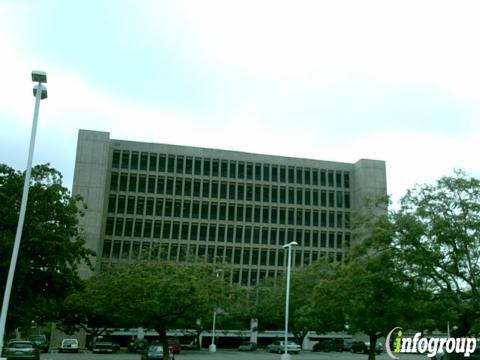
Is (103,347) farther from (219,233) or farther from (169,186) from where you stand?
(169,186)

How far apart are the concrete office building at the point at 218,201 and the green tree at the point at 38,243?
5257cm

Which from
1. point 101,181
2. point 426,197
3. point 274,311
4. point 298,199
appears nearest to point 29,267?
point 426,197

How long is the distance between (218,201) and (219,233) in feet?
17.2

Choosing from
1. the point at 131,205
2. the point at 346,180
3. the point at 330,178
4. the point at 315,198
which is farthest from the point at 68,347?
the point at 346,180

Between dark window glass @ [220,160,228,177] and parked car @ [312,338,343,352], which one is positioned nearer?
parked car @ [312,338,343,352]

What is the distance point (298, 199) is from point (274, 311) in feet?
104

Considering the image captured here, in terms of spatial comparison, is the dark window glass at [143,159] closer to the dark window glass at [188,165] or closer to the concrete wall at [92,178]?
the concrete wall at [92,178]

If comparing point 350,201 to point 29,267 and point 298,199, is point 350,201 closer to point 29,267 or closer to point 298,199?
point 298,199

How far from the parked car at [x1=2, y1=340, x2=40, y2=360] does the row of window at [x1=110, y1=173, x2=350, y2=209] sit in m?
53.2

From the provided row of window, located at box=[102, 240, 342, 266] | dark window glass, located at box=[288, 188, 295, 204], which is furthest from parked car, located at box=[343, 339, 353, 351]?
dark window glass, located at box=[288, 188, 295, 204]

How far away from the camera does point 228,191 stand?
95.3m

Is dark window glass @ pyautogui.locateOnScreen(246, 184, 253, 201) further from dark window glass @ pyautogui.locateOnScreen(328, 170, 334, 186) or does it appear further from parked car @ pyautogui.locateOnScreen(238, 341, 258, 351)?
parked car @ pyautogui.locateOnScreen(238, 341, 258, 351)

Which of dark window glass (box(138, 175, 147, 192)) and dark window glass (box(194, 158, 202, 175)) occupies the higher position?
dark window glass (box(194, 158, 202, 175))

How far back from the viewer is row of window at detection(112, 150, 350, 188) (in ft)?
304
